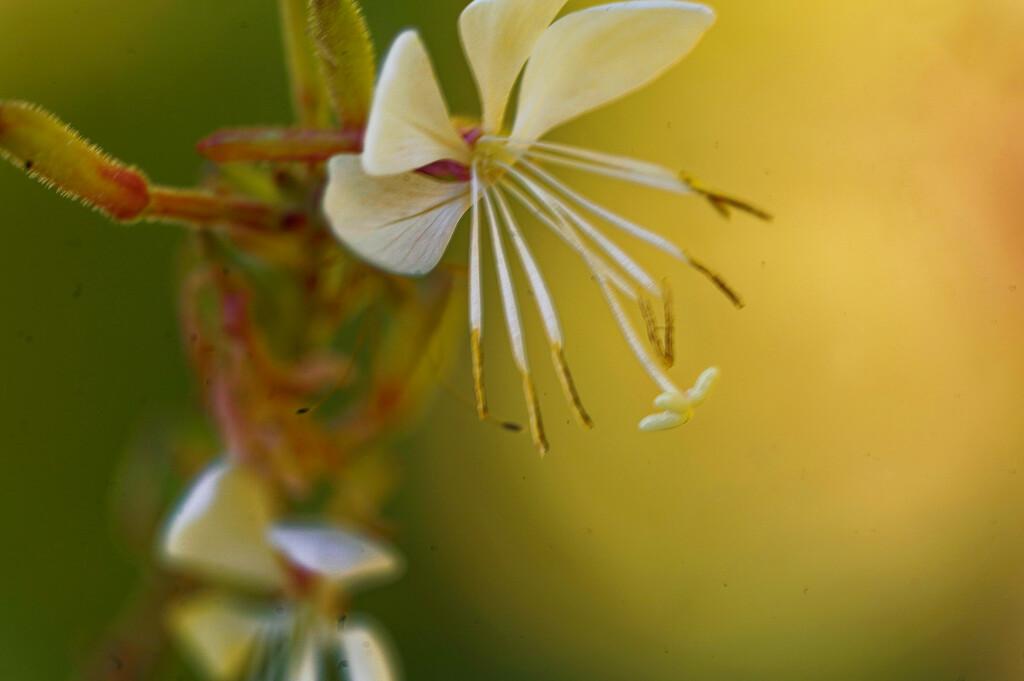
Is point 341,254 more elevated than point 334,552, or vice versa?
point 341,254

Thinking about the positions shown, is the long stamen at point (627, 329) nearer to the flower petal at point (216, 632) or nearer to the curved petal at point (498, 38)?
the curved petal at point (498, 38)

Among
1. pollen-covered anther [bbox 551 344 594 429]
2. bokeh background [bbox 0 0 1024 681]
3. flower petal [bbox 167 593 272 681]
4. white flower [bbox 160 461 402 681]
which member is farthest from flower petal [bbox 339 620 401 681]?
pollen-covered anther [bbox 551 344 594 429]

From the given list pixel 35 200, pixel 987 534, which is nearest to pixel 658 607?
pixel 987 534

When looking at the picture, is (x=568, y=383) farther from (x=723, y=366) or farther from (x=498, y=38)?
(x=723, y=366)

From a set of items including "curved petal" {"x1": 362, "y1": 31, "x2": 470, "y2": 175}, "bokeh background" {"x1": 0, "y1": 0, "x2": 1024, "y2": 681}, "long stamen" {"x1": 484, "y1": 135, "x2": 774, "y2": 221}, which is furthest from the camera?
"bokeh background" {"x1": 0, "y1": 0, "x2": 1024, "y2": 681}

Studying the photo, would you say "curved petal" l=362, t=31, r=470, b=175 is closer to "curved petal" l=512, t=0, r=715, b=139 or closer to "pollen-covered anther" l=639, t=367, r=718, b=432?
"curved petal" l=512, t=0, r=715, b=139

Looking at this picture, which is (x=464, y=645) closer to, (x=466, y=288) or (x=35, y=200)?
(x=466, y=288)

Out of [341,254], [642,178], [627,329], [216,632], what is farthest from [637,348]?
[216,632]
